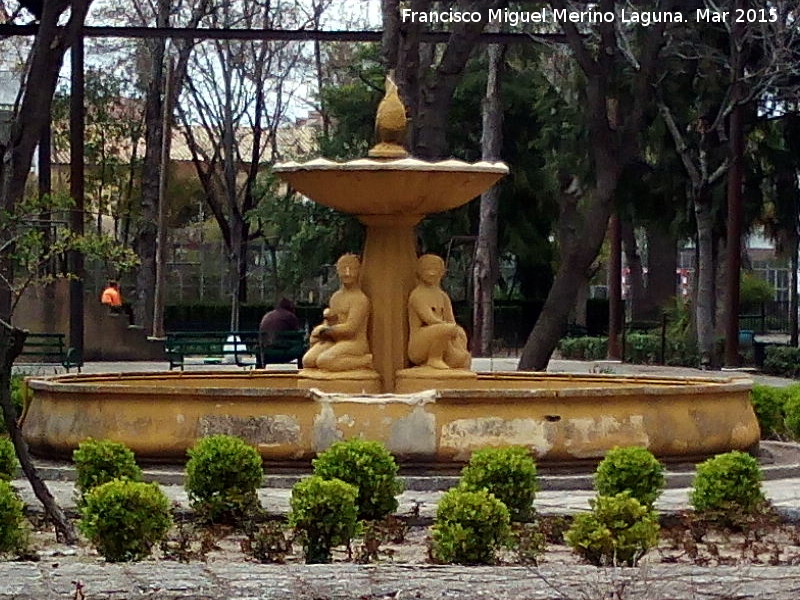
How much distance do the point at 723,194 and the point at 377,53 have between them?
609 inches

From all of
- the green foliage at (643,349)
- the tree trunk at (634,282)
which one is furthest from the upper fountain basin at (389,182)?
the tree trunk at (634,282)

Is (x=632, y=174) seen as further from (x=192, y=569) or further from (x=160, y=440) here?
(x=192, y=569)

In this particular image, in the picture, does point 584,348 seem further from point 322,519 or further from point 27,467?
point 322,519

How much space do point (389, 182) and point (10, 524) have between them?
6427 mm

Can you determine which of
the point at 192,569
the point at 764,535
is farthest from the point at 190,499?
the point at 192,569

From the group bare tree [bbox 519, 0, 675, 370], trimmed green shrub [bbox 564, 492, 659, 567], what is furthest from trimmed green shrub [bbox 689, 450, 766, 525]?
bare tree [bbox 519, 0, 675, 370]

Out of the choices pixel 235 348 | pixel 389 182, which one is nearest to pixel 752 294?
pixel 235 348

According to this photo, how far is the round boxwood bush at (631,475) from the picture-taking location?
10758mm

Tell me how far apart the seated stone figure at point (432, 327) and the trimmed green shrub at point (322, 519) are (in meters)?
5.57

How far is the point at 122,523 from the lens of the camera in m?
8.90

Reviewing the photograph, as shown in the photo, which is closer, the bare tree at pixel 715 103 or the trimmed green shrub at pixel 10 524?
the trimmed green shrub at pixel 10 524

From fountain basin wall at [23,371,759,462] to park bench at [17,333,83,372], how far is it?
1307 centimetres

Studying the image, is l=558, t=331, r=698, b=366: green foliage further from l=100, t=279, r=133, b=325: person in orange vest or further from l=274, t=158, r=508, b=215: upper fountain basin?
l=274, t=158, r=508, b=215: upper fountain basin

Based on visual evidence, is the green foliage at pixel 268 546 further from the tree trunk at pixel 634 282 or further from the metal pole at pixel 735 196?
the tree trunk at pixel 634 282
